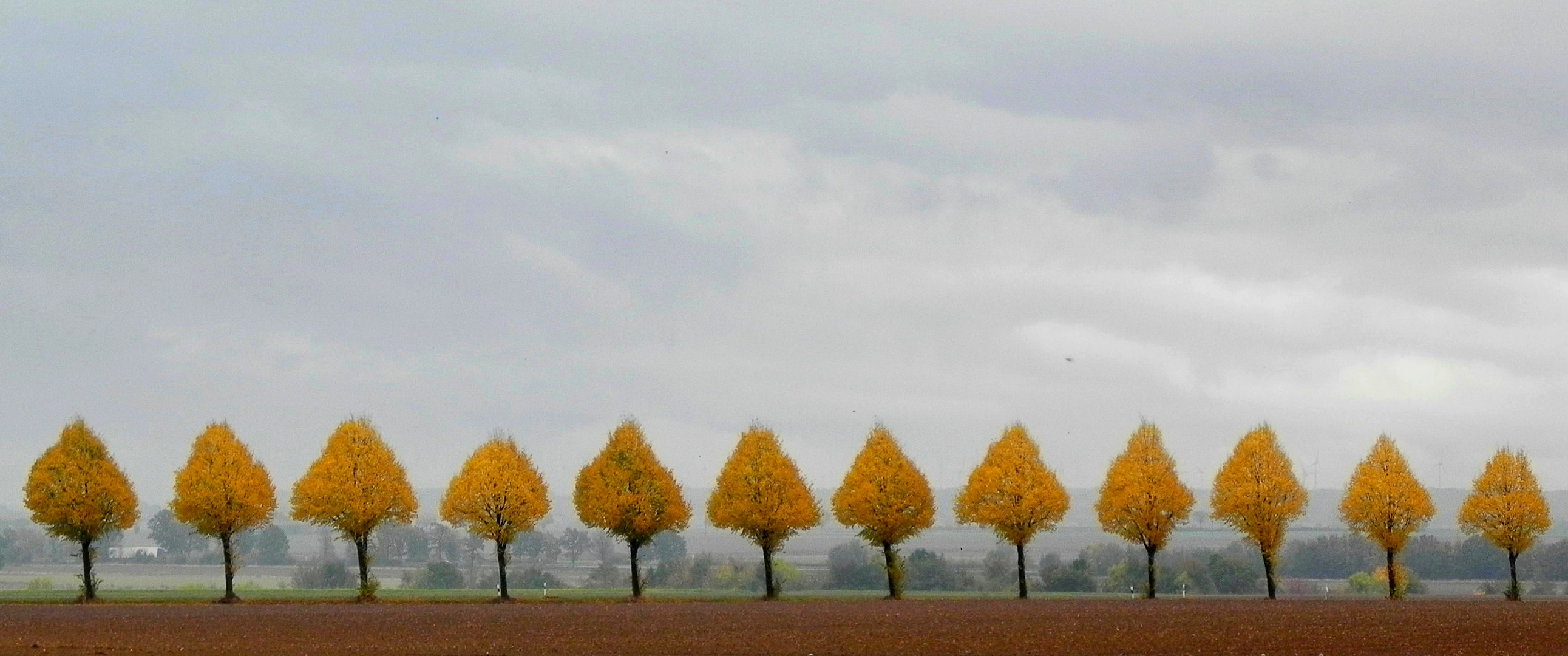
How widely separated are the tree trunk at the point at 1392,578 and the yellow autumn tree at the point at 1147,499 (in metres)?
14.6

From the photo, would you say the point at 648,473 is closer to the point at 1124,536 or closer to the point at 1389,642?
the point at 1124,536

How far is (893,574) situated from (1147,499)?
1796 centimetres

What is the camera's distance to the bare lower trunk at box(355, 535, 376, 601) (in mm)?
106375

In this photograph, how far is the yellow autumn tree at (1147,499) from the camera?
364 ft

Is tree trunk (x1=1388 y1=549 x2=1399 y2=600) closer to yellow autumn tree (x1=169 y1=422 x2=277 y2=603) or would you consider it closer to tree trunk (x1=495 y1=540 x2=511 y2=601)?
tree trunk (x1=495 y1=540 x2=511 y2=601)

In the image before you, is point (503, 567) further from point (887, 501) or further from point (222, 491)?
point (887, 501)

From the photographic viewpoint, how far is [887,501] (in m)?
110

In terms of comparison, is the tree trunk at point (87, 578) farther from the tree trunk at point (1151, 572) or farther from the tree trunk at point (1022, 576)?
the tree trunk at point (1151, 572)

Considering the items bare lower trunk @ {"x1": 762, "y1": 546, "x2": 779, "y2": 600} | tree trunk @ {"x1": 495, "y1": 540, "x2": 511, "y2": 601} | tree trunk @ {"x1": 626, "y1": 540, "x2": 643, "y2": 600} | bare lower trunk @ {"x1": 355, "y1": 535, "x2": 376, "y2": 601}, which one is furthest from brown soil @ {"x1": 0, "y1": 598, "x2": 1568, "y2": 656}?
bare lower trunk @ {"x1": 762, "y1": 546, "x2": 779, "y2": 600}

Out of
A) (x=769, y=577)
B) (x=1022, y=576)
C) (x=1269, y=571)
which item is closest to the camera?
(x=769, y=577)

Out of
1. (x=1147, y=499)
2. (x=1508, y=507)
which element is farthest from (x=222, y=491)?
(x=1508, y=507)

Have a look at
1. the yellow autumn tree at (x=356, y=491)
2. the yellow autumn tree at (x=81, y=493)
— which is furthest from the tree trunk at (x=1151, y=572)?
the yellow autumn tree at (x=81, y=493)

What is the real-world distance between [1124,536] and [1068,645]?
58.6m

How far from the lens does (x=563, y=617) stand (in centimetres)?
7975
